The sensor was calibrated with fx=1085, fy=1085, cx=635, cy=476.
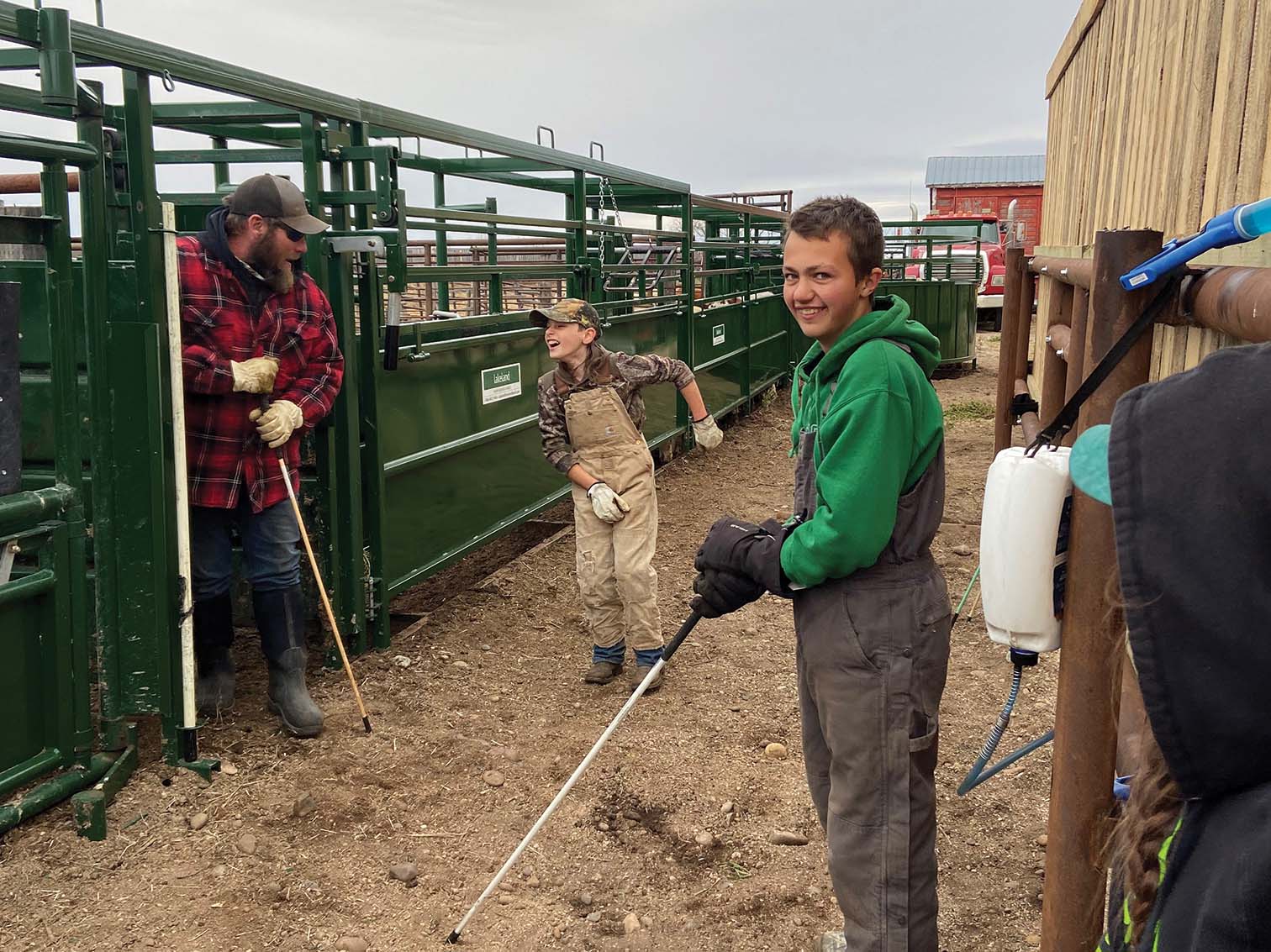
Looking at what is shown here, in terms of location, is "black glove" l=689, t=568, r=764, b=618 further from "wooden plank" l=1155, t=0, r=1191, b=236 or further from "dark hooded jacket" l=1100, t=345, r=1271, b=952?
"dark hooded jacket" l=1100, t=345, r=1271, b=952

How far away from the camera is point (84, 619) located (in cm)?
366

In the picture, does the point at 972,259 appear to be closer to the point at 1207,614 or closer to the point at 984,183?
the point at 1207,614

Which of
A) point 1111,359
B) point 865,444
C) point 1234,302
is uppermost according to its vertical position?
point 1234,302

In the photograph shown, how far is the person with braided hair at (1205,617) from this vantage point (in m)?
0.75

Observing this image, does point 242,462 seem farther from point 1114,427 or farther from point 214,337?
point 1114,427

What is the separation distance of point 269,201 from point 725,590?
2545 millimetres

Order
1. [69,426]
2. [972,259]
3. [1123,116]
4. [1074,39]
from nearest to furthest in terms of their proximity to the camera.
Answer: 1. [69,426]
2. [1123,116]
3. [1074,39]
4. [972,259]

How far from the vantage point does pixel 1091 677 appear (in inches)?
77.8

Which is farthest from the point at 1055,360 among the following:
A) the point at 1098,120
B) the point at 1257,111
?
the point at 1257,111

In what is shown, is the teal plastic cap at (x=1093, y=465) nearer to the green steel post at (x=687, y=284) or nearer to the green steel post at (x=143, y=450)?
the green steel post at (x=143, y=450)

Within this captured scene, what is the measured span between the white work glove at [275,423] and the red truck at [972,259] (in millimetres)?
10562

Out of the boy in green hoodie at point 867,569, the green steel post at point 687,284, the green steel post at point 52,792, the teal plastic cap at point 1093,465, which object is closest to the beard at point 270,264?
the green steel post at point 52,792

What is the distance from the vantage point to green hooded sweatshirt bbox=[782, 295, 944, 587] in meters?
2.33

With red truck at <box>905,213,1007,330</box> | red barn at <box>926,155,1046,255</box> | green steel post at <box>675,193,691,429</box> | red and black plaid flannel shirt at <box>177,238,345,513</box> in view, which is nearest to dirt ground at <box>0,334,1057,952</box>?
red and black plaid flannel shirt at <box>177,238,345,513</box>
